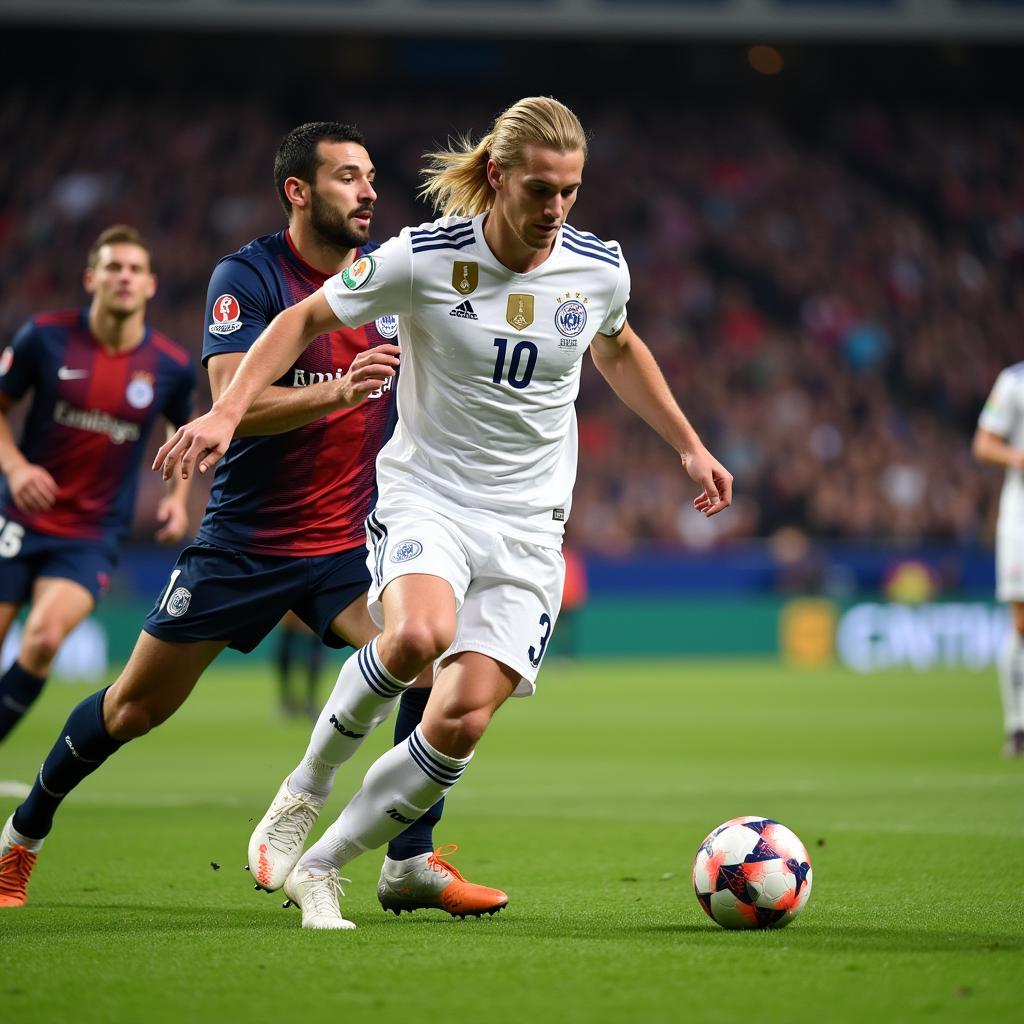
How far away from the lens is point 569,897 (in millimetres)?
5711

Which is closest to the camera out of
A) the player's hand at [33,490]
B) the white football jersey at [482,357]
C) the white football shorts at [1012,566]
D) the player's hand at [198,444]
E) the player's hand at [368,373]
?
the player's hand at [198,444]

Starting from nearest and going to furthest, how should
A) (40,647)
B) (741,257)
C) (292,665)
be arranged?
(40,647)
(292,665)
(741,257)

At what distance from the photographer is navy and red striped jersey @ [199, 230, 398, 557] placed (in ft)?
18.3

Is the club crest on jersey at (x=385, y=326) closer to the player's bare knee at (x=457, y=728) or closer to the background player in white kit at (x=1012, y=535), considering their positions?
the player's bare knee at (x=457, y=728)

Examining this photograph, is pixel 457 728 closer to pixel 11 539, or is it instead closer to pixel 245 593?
pixel 245 593

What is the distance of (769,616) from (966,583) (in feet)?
9.26

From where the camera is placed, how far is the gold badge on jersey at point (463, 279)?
5035 millimetres

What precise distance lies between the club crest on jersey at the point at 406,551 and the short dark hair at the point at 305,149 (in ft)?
4.71

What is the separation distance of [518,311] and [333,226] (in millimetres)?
937

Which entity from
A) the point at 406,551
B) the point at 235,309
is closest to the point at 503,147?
the point at 235,309

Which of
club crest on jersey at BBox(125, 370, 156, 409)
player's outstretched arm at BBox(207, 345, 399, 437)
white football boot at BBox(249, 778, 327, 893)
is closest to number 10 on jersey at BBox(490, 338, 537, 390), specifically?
player's outstretched arm at BBox(207, 345, 399, 437)

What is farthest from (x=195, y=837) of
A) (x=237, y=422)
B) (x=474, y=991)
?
(x=474, y=991)

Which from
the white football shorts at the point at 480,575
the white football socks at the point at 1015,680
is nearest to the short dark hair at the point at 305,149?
the white football shorts at the point at 480,575

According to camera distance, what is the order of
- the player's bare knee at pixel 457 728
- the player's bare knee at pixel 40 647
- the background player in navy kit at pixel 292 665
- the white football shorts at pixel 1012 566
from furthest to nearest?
the background player in navy kit at pixel 292 665
the white football shorts at pixel 1012 566
the player's bare knee at pixel 40 647
the player's bare knee at pixel 457 728
